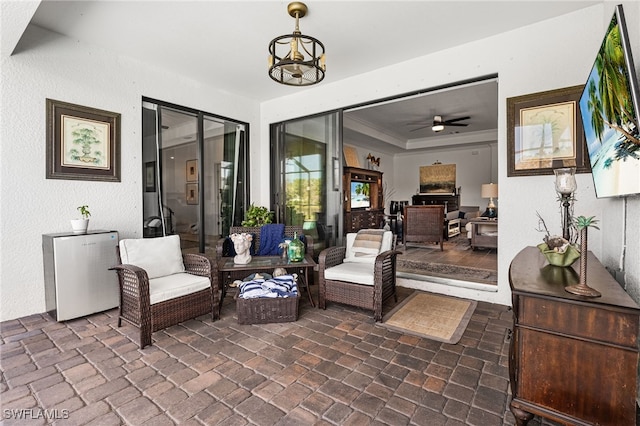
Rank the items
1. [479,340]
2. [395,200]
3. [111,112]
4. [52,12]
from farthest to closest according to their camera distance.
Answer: [395,200] → [111,112] → [52,12] → [479,340]

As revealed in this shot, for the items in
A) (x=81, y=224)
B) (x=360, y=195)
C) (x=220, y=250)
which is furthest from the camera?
(x=360, y=195)

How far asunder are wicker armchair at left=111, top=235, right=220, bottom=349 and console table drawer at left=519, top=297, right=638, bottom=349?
255cm

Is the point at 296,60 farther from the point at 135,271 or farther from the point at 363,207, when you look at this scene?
the point at 363,207

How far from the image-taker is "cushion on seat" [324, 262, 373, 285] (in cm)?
300

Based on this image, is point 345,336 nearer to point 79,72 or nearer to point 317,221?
point 317,221

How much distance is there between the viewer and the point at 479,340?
251cm

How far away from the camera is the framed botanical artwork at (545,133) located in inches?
111

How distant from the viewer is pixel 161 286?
104 inches

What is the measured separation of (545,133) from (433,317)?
215 cm

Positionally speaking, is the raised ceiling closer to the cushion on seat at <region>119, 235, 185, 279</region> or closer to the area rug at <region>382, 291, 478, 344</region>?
the cushion on seat at <region>119, 235, 185, 279</region>

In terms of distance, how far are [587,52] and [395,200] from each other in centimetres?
812

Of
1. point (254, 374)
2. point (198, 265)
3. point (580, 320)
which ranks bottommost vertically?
point (254, 374)

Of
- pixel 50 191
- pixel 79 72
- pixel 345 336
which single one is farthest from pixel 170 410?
pixel 79 72

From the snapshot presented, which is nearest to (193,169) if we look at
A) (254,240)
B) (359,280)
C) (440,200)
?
(254,240)
